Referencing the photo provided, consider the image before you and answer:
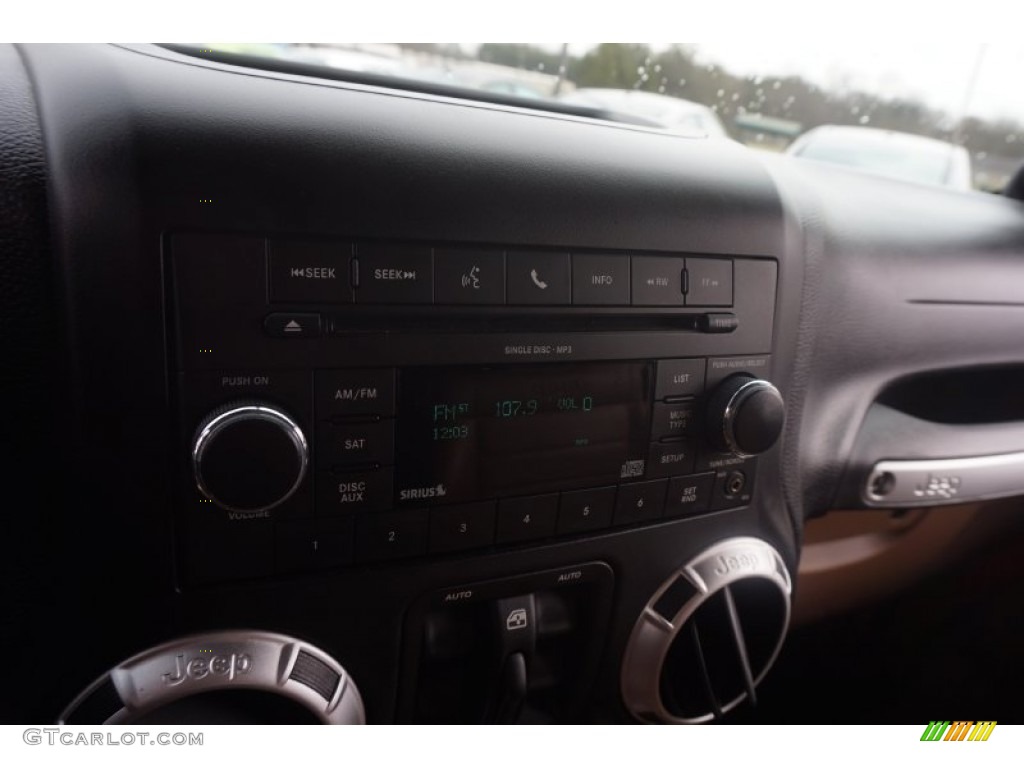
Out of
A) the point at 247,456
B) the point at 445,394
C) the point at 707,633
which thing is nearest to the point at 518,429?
the point at 445,394

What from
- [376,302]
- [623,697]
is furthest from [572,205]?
[623,697]

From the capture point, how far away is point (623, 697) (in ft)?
2.61

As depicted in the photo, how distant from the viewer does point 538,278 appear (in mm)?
621

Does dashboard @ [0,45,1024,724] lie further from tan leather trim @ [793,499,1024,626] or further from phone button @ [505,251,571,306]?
tan leather trim @ [793,499,1024,626]

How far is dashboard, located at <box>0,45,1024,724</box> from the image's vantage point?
524 mm

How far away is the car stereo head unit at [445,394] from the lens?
0.54 metres

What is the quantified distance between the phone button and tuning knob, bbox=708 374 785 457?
0.19 meters

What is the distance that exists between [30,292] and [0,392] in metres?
0.07
